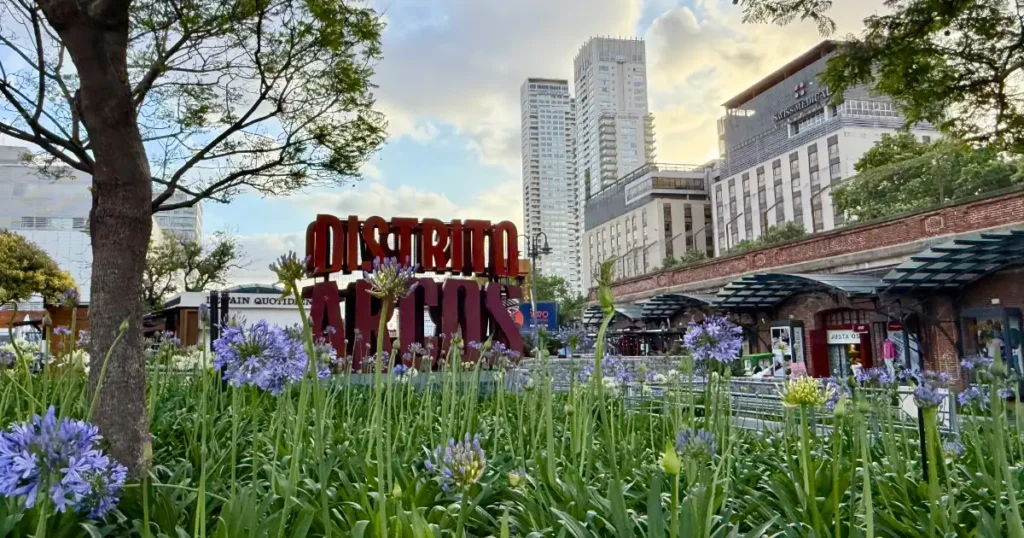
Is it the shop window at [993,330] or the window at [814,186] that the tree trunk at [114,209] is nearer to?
the shop window at [993,330]

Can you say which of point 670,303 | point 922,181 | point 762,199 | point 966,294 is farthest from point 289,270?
point 762,199

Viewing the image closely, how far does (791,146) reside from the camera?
56.5m

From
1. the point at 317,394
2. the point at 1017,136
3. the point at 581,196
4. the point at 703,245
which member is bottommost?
the point at 317,394

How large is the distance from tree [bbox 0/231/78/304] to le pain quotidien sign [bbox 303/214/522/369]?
18.2m

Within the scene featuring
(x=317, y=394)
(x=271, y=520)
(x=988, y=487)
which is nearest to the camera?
(x=317, y=394)

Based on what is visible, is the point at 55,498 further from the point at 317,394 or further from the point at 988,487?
the point at 988,487

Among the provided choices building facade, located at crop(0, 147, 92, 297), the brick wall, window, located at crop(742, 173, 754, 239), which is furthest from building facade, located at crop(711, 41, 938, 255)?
building facade, located at crop(0, 147, 92, 297)

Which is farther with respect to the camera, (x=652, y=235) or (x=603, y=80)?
(x=603, y=80)

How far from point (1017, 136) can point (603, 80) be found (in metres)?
113

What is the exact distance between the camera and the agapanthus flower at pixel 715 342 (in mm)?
2373

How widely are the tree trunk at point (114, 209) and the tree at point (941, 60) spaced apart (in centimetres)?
726

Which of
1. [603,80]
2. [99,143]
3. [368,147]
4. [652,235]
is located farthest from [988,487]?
[603,80]

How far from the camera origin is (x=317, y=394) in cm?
145

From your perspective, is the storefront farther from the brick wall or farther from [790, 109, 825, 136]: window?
[790, 109, 825, 136]: window
